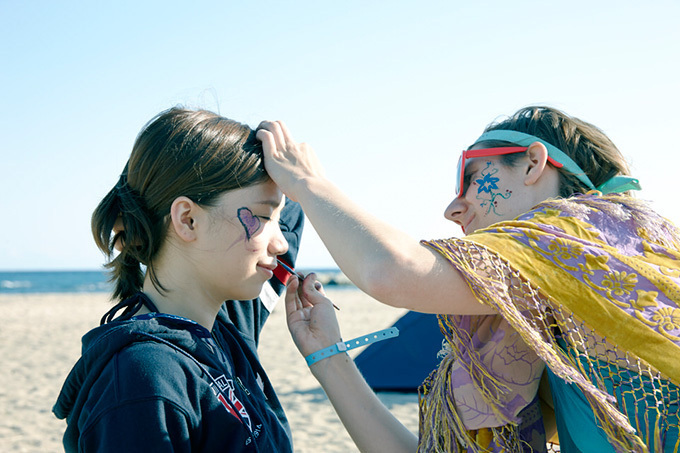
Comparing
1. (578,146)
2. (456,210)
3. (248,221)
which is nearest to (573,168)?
(578,146)

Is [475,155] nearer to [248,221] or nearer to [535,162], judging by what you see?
[535,162]

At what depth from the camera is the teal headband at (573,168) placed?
6.54 ft

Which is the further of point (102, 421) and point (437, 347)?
point (437, 347)

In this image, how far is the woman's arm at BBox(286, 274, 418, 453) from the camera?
2.12 meters

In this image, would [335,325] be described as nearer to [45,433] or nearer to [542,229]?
[542,229]

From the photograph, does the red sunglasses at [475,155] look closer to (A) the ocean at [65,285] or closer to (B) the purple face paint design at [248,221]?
(B) the purple face paint design at [248,221]

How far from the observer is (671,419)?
1.58 m

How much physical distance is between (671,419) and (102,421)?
149cm

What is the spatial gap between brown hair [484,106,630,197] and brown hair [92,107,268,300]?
96 cm

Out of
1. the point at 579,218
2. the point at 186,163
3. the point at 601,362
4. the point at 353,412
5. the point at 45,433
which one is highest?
the point at 579,218

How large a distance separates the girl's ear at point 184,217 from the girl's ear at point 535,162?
3.77ft

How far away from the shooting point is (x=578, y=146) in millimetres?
2082

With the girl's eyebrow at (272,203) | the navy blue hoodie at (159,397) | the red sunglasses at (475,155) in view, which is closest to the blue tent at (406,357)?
the red sunglasses at (475,155)

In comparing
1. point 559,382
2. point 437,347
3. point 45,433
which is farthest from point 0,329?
point 559,382
